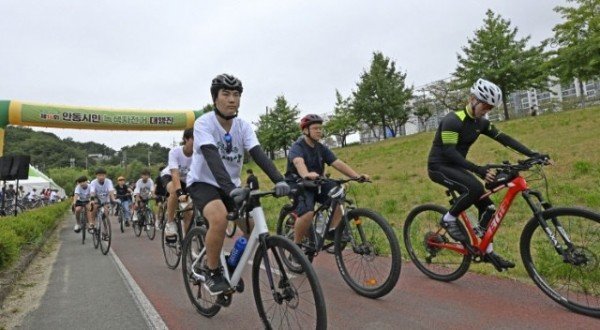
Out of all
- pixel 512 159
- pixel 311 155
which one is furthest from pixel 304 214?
pixel 512 159

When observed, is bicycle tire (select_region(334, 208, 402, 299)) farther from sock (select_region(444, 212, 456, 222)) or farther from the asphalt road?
sock (select_region(444, 212, 456, 222))

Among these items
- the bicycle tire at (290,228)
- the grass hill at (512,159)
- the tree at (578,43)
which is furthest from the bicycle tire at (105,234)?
the tree at (578,43)

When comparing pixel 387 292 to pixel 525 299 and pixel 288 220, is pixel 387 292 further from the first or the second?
pixel 288 220

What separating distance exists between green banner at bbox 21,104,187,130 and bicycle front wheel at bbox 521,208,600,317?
49.8 ft

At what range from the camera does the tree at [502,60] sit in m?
33.9

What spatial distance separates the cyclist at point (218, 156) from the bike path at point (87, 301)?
1226mm

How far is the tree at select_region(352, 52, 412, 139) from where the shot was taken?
1702 inches

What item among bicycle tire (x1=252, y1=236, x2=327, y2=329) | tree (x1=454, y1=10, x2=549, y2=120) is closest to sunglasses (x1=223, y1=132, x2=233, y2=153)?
bicycle tire (x1=252, y1=236, x2=327, y2=329)

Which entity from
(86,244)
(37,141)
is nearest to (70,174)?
(37,141)

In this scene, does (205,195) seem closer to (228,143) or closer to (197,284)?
(228,143)

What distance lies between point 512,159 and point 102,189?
1424 centimetres

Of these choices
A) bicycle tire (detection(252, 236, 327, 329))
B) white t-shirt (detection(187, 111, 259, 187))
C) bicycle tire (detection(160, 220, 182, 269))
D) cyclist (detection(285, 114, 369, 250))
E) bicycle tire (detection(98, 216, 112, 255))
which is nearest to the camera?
bicycle tire (detection(252, 236, 327, 329))

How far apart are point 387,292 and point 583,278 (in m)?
A: 1.70

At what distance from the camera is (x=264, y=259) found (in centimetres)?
327
